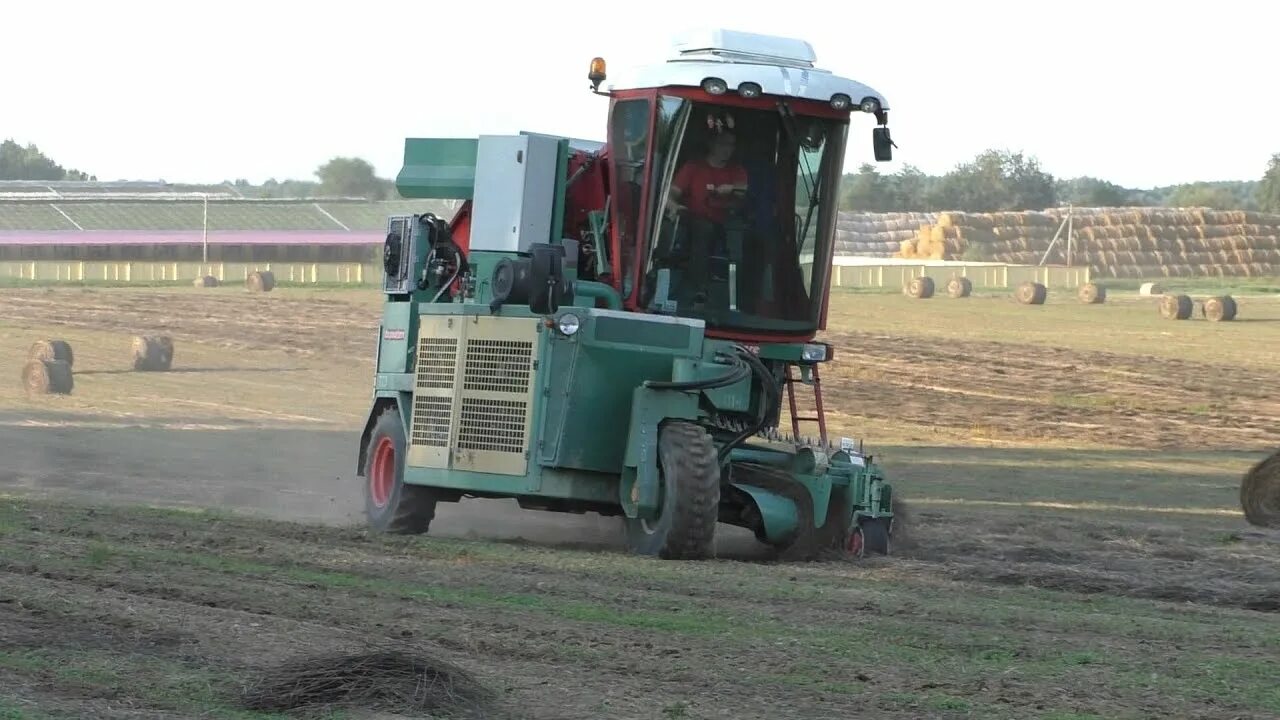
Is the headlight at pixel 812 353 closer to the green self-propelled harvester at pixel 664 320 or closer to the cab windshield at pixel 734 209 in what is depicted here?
the green self-propelled harvester at pixel 664 320

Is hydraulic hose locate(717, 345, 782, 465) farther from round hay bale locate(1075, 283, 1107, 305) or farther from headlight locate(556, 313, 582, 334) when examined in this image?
round hay bale locate(1075, 283, 1107, 305)

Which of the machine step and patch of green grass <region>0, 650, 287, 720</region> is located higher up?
the machine step

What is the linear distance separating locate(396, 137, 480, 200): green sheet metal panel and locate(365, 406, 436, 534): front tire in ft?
5.44

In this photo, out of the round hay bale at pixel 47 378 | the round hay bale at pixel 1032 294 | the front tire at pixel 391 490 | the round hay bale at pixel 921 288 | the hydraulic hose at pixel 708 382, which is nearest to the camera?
the hydraulic hose at pixel 708 382

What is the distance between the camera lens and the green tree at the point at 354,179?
58.1m

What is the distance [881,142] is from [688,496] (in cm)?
289

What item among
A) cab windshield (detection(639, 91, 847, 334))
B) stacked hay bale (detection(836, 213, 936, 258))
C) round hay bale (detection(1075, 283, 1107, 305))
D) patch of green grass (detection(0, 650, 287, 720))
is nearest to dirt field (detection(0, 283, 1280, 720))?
patch of green grass (detection(0, 650, 287, 720))

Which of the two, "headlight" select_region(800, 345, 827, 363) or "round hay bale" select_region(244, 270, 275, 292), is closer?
"headlight" select_region(800, 345, 827, 363)

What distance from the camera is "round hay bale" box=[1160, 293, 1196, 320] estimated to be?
148 feet

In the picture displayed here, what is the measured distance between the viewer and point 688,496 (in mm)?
11586

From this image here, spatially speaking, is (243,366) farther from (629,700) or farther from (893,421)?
(629,700)

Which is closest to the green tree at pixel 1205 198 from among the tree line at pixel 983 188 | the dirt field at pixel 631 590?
the tree line at pixel 983 188

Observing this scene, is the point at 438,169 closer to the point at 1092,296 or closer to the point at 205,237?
the point at 1092,296

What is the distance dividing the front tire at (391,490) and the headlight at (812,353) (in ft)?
9.34
